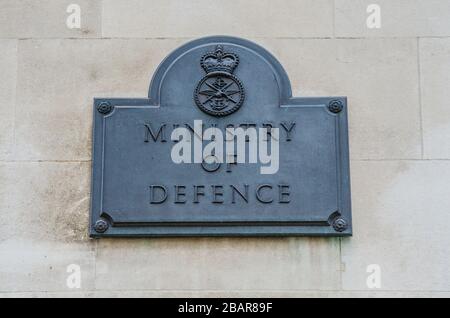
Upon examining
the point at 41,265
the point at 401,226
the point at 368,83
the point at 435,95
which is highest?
the point at 368,83

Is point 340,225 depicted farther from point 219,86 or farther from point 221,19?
point 221,19

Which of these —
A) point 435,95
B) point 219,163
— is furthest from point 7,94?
point 435,95

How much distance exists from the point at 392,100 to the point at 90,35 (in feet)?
8.78

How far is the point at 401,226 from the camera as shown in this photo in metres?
6.76

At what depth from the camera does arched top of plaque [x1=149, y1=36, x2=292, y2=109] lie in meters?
6.95

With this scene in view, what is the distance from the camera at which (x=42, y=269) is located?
265 inches

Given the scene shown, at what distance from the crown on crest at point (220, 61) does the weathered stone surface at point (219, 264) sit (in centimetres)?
146

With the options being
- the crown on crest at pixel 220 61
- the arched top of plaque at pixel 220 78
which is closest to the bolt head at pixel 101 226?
the arched top of plaque at pixel 220 78

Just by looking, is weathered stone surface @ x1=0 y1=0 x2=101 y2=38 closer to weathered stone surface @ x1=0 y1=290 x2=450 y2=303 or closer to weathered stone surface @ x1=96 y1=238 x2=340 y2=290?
weathered stone surface @ x1=96 y1=238 x2=340 y2=290

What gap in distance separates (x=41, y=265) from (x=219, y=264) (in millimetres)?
1457

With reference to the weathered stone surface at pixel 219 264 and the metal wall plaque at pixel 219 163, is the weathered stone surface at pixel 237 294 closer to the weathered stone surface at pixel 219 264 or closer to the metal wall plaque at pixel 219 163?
the weathered stone surface at pixel 219 264

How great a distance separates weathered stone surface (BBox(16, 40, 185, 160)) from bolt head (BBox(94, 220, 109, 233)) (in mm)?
585

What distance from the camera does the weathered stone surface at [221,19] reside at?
23.6 feet
